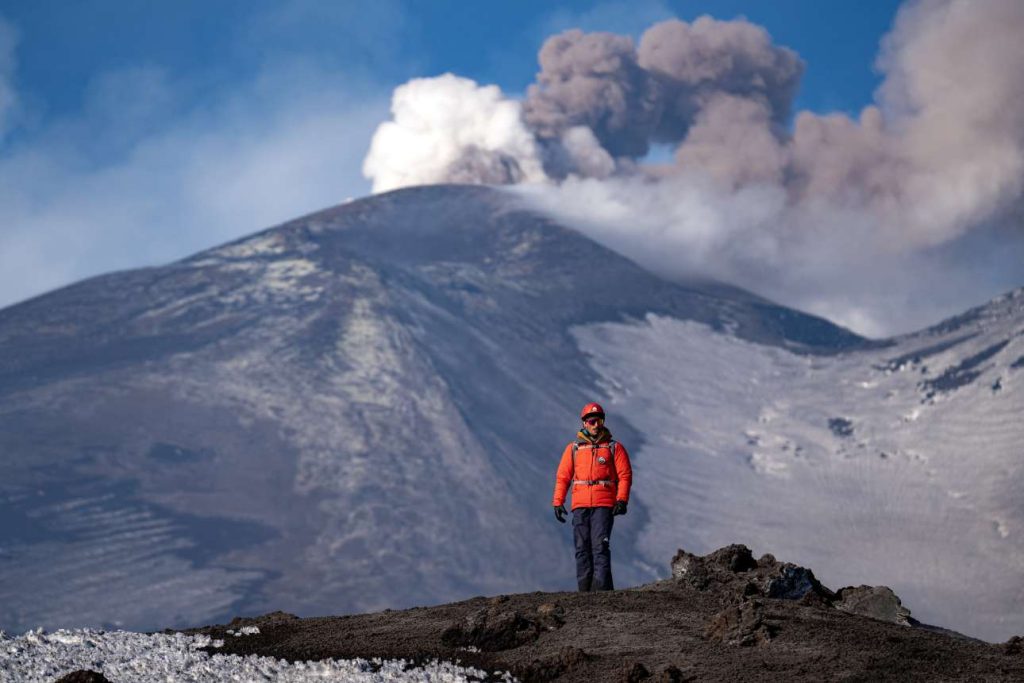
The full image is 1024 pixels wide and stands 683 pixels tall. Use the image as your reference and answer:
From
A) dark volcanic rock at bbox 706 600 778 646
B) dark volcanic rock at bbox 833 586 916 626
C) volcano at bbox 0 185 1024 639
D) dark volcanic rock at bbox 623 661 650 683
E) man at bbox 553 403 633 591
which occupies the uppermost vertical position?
volcano at bbox 0 185 1024 639

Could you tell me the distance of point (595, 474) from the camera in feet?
60.1

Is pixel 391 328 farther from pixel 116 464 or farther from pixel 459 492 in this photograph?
pixel 116 464

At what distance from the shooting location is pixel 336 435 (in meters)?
165

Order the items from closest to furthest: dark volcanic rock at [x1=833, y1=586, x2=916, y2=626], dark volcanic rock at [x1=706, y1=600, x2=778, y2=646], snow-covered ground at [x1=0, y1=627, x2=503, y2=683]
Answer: snow-covered ground at [x1=0, y1=627, x2=503, y2=683]
dark volcanic rock at [x1=706, y1=600, x2=778, y2=646]
dark volcanic rock at [x1=833, y1=586, x2=916, y2=626]

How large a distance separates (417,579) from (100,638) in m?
128

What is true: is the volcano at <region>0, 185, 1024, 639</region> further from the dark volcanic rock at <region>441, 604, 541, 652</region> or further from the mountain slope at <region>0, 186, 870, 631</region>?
the dark volcanic rock at <region>441, 604, 541, 652</region>

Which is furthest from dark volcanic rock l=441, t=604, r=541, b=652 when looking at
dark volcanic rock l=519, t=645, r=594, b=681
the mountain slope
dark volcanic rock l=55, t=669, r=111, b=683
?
the mountain slope

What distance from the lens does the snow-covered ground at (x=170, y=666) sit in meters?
13.1

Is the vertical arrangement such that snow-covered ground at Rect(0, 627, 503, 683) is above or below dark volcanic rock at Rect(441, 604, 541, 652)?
below

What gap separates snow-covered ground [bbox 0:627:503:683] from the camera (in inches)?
515

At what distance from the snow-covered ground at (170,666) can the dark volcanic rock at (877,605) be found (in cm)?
675

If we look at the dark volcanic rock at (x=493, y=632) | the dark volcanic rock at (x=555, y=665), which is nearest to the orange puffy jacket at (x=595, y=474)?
the dark volcanic rock at (x=493, y=632)

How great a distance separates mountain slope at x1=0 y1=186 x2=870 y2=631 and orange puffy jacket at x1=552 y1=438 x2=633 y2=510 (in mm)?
108904

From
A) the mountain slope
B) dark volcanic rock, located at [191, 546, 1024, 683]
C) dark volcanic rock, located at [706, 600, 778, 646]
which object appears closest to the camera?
dark volcanic rock, located at [191, 546, 1024, 683]
